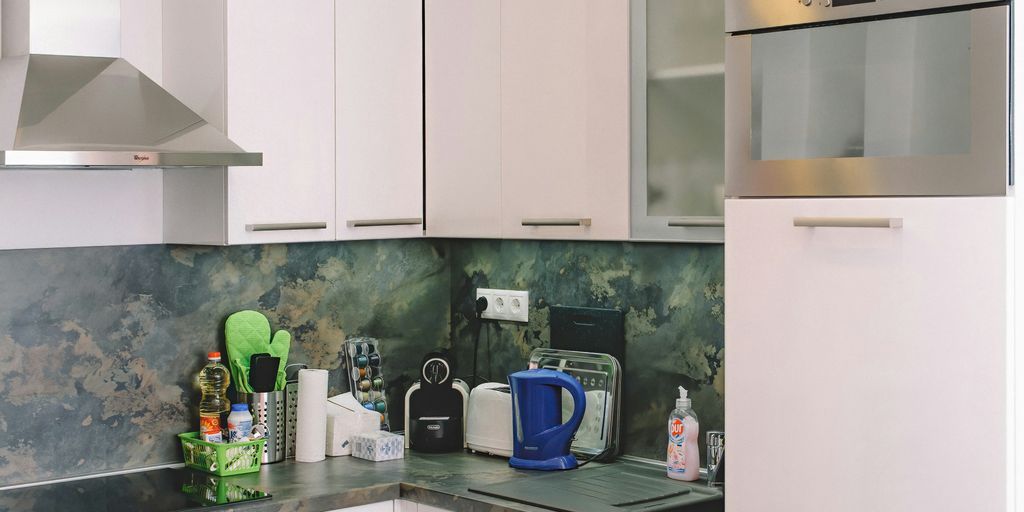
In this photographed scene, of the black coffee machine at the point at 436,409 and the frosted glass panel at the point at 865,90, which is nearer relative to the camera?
the frosted glass panel at the point at 865,90

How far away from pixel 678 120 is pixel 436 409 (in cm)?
106

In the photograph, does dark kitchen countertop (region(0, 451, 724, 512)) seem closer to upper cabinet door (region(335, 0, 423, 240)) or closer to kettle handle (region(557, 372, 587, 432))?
kettle handle (region(557, 372, 587, 432))

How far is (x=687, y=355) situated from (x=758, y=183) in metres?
0.87

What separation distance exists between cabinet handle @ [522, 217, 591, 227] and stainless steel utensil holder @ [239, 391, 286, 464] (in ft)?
2.63

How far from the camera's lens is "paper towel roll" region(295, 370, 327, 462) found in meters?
2.99

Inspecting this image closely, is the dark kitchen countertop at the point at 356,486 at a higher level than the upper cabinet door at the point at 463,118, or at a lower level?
lower

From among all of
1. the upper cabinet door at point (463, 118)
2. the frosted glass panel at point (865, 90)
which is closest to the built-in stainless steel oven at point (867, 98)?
the frosted glass panel at point (865, 90)

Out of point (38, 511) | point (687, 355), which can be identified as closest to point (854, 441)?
point (687, 355)

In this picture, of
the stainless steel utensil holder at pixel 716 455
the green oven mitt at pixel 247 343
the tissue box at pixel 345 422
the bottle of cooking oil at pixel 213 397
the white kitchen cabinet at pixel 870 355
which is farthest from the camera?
the tissue box at pixel 345 422

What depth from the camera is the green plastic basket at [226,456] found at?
109 inches

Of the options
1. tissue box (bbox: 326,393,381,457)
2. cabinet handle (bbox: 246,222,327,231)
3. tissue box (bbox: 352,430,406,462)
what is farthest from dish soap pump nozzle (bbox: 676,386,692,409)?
cabinet handle (bbox: 246,222,327,231)

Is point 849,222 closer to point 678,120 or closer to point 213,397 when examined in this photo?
point 678,120

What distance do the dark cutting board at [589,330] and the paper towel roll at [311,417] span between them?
645mm

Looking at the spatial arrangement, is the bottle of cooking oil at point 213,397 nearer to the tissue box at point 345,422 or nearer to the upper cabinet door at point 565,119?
the tissue box at point 345,422
